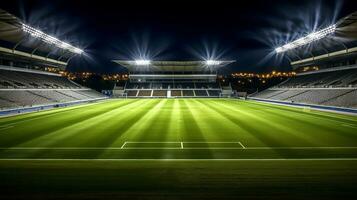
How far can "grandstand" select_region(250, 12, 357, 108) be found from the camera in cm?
3765

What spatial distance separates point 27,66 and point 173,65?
4113cm

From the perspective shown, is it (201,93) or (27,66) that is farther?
(201,93)

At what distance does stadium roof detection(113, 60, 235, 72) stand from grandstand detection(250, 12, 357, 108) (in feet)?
81.4

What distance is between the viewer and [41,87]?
5047 centimetres

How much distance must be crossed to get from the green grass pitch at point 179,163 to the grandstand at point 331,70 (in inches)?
912

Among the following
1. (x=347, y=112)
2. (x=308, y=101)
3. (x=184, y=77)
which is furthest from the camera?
(x=184, y=77)

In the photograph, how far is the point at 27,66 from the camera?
55.4 meters

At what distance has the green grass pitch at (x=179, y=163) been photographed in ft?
24.6

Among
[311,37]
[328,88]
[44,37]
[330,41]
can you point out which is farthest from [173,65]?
[328,88]

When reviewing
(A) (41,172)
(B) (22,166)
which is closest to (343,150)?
(A) (41,172)

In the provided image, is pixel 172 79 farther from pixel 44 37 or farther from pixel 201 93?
pixel 44 37

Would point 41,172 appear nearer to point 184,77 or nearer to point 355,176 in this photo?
point 355,176

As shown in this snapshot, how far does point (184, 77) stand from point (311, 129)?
7240cm

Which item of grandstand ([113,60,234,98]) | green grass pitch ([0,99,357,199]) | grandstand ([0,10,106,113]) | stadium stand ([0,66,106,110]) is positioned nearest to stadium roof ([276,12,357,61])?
green grass pitch ([0,99,357,199])
